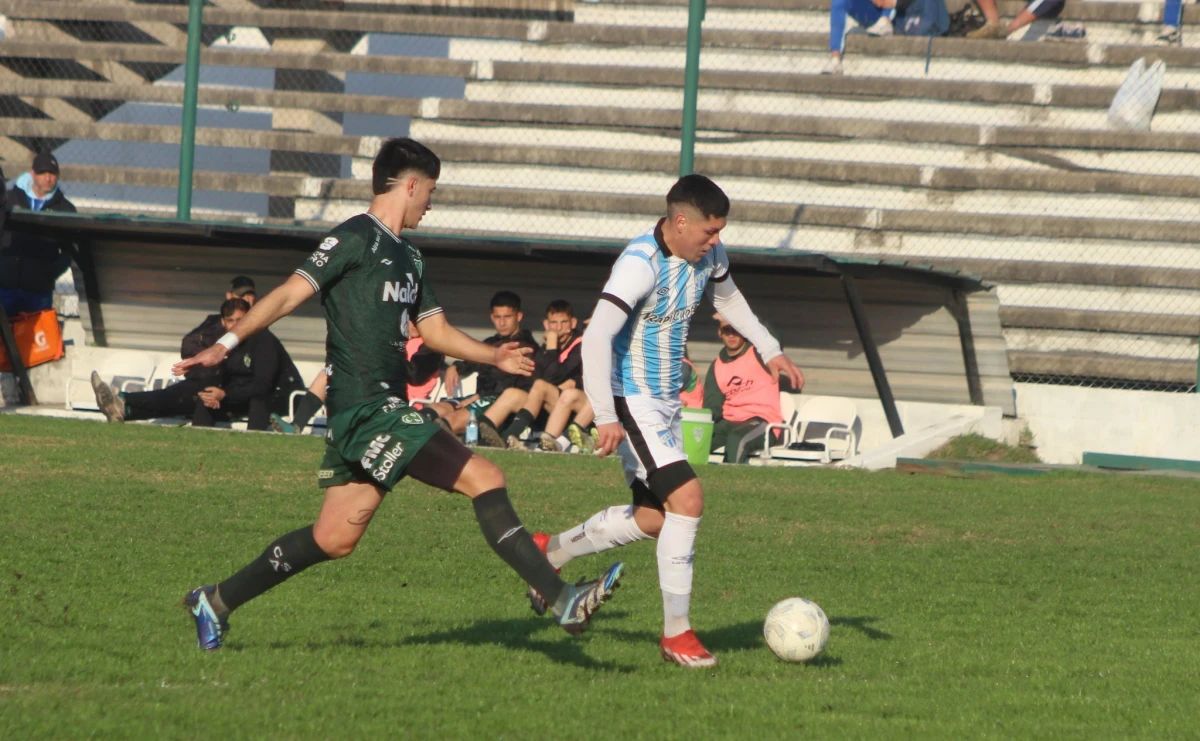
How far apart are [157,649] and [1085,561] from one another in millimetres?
5338

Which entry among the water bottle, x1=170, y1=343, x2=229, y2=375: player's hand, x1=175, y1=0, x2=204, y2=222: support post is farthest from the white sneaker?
x1=170, y1=343, x2=229, y2=375: player's hand

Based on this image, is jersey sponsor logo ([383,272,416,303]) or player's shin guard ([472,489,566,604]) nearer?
player's shin guard ([472,489,566,604])

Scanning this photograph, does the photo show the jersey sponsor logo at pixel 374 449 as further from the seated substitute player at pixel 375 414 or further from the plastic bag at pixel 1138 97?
the plastic bag at pixel 1138 97

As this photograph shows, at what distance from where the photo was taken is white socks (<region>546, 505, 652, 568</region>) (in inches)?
227

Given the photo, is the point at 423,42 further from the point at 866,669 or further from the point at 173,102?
the point at 866,669

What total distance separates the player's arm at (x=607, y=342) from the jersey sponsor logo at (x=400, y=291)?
658 mm

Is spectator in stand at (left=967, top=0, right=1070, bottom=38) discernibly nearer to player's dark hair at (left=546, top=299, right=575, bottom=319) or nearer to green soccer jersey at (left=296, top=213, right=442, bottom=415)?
player's dark hair at (left=546, top=299, right=575, bottom=319)

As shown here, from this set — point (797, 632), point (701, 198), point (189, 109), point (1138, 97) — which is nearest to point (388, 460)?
point (701, 198)

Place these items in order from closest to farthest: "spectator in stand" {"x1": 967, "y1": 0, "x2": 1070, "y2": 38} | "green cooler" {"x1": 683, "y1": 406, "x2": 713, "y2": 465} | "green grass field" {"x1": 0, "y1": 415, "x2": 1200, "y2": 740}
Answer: "green grass field" {"x1": 0, "y1": 415, "x2": 1200, "y2": 740} → "green cooler" {"x1": 683, "y1": 406, "x2": 713, "y2": 465} → "spectator in stand" {"x1": 967, "y1": 0, "x2": 1070, "y2": 38}

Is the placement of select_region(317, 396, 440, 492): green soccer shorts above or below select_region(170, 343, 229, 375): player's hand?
below

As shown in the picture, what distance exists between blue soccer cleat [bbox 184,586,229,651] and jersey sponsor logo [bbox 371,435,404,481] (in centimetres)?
80

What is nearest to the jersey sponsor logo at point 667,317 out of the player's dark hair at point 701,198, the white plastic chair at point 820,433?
the player's dark hair at point 701,198

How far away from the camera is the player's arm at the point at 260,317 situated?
189 inches

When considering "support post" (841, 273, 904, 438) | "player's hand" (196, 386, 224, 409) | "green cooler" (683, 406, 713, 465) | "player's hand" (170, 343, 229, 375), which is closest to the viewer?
"player's hand" (170, 343, 229, 375)
